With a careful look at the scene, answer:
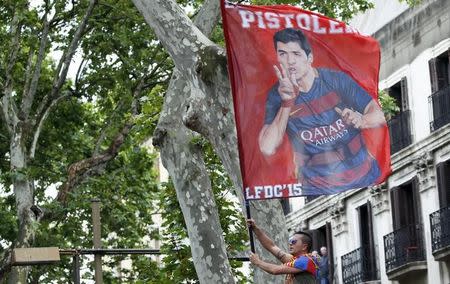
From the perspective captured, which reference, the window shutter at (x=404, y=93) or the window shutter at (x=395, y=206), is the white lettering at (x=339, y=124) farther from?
the window shutter at (x=395, y=206)

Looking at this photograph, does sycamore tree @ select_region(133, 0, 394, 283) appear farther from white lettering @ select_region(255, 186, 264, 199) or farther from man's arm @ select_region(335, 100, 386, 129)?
man's arm @ select_region(335, 100, 386, 129)

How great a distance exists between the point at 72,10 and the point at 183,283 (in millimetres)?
9640

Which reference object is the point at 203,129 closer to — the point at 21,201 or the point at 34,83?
the point at 21,201

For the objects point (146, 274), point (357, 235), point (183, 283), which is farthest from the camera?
point (357, 235)

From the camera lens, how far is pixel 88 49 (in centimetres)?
3853

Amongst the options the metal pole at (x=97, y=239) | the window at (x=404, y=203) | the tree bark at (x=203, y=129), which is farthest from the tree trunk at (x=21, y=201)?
the tree bark at (x=203, y=129)

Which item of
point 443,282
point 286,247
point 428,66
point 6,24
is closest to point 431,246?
point 443,282

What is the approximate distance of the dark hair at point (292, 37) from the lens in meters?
19.8

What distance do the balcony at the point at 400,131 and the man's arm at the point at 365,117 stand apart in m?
23.1

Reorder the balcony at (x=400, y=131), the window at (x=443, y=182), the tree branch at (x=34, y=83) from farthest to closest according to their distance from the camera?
the balcony at (x=400, y=131) → the window at (x=443, y=182) → the tree branch at (x=34, y=83)

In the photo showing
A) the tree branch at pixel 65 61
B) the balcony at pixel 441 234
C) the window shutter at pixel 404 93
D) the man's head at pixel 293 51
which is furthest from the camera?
the window shutter at pixel 404 93

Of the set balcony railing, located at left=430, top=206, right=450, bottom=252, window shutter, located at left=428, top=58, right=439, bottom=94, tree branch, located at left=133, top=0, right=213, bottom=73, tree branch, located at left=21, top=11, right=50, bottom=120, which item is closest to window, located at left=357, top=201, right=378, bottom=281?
balcony railing, located at left=430, top=206, right=450, bottom=252

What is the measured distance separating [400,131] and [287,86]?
24.1m

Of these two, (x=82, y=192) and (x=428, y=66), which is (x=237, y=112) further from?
(x=428, y=66)
